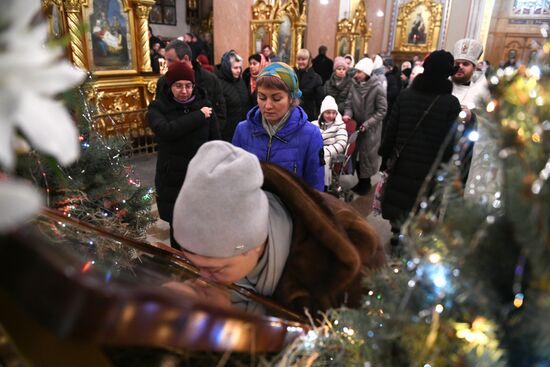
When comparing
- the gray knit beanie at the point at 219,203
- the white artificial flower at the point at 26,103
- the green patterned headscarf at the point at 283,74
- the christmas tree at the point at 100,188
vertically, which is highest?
the white artificial flower at the point at 26,103

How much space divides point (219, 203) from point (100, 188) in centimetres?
152

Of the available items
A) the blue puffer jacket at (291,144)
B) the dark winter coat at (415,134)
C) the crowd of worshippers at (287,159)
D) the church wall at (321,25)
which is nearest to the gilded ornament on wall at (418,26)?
the church wall at (321,25)

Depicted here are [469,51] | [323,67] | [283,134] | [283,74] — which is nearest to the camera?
[283,74]

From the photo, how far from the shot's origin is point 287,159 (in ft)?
7.56

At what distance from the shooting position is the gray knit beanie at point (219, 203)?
0.85 m

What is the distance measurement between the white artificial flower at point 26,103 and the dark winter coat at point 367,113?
4.28 m

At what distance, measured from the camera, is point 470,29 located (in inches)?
563

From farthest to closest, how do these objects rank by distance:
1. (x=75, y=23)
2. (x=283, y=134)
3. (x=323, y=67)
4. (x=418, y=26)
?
(x=418, y=26), (x=323, y=67), (x=75, y=23), (x=283, y=134)

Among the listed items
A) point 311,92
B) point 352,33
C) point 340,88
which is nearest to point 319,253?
point 340,88

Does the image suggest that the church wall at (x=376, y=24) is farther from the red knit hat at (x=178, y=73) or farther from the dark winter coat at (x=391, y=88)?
the red knit hat at (x=178, y=73)

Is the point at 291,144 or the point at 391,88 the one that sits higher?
the point at 291,144

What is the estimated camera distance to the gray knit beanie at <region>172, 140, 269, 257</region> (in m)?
0.85

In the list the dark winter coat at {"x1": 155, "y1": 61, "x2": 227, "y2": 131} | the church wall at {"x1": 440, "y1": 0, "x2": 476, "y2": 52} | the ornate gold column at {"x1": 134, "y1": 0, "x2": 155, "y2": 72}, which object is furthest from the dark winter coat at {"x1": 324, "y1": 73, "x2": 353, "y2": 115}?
the church wall at {"x1": 440, "y1": 0, "x2": 476, "y2": 52}

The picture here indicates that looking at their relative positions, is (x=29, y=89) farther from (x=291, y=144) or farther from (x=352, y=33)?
(x=352, y=33)
